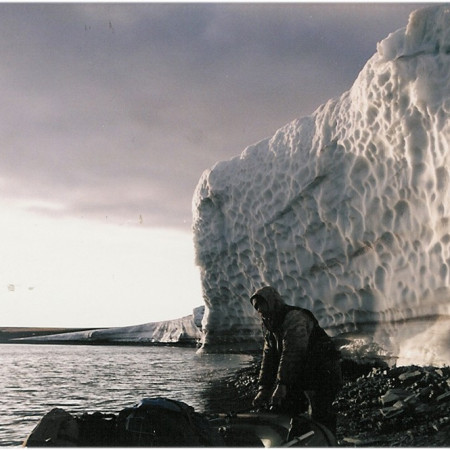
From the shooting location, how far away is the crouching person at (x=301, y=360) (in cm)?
378

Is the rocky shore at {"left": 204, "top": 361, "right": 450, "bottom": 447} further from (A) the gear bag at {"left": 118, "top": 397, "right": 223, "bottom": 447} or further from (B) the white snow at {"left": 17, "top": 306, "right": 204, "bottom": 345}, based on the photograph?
(B) the white snow at {"left": 17, "top": 306, "right": 204, "bottom": 345}

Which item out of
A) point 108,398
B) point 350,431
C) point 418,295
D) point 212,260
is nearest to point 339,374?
point 350,431

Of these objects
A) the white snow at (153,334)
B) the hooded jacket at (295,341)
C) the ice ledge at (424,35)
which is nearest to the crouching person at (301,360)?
the hooded jacket at (295,341)

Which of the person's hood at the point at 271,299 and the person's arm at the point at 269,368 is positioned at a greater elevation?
the person's hood at the point at 271,299

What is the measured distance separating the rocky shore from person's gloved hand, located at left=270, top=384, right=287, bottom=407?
0.93m

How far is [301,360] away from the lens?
3787 millimetres

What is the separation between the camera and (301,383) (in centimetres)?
393

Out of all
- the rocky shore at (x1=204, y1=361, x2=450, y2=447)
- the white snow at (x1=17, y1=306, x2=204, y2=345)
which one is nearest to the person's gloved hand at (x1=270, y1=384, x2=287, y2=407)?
the rocky shore at (x1=204, y1=361, x2=450, y2=447)

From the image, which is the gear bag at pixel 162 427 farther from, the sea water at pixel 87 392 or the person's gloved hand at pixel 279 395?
the sea water at pixel 87 392

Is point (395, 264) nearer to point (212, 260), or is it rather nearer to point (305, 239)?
point (305, 239)

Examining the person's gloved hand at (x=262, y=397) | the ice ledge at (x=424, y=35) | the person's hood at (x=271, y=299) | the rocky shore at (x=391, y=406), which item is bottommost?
the rocky shore at (x=391, y=406)

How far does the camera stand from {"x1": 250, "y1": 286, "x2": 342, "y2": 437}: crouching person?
3781 mm

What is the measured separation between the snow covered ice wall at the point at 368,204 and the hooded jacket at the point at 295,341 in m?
5.63

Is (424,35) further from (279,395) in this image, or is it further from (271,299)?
(279,395)
